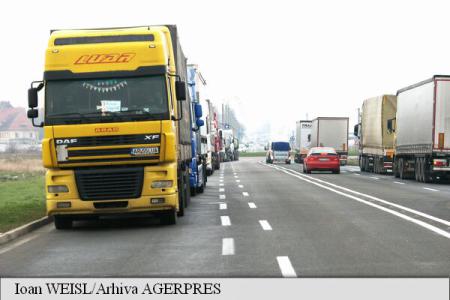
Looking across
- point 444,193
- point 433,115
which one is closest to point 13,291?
point 444,193

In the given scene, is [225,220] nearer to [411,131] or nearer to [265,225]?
[265,225]

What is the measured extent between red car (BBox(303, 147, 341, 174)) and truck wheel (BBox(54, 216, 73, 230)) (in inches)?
1036

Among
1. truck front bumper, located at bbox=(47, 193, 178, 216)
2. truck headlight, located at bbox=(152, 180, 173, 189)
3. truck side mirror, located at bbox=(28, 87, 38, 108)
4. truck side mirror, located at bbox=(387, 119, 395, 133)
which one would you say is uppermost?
truck side mirror, located at bbox=(28, 87, 38, 108)

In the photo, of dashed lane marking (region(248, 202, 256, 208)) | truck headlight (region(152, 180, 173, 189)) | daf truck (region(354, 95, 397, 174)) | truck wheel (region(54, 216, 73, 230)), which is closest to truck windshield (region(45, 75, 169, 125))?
truck headlight (region(152, 180, 173, 189))

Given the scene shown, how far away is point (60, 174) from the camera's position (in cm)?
1294

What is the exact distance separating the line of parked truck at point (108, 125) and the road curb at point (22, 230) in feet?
1.93

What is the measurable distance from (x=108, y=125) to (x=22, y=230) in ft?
7.67

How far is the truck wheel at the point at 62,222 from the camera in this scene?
13.4 metres

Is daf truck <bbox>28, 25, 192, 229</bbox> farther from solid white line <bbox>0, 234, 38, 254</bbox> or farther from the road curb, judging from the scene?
solid white line <bbox>0, 234, 38, 254</bbox>

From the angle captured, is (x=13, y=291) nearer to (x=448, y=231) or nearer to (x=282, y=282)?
(x=282, y=282)

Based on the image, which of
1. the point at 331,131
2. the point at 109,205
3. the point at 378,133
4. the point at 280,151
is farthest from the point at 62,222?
the point at 280,151

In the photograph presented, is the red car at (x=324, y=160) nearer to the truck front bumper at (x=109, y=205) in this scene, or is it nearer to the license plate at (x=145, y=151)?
the truck front bumper at (x=109, y=205)

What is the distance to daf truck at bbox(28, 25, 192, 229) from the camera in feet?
42.0

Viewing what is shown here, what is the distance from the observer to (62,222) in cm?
1357
